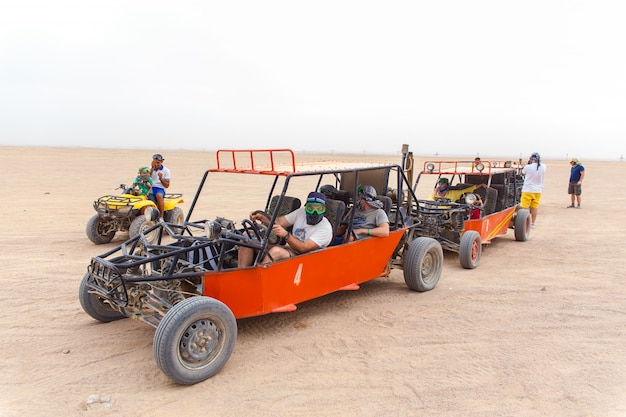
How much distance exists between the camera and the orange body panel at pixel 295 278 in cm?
451

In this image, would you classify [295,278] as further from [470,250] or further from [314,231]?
[470,250]

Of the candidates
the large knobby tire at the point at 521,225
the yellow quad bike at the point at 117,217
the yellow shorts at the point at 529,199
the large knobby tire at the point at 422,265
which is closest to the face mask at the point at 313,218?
the large knobby tire at the point at 422,265

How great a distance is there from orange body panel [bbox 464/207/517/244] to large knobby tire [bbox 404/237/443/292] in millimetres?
1948

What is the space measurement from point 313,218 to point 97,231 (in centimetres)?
572

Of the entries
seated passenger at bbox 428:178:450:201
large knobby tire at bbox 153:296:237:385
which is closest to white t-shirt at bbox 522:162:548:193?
seated passenger at bbox 428:178:450:201

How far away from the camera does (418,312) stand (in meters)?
5.72

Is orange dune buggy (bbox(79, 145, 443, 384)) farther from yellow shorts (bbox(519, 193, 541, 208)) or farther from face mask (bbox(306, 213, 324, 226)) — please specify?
yellow shorts (bbox(519, 193, 541, 208))

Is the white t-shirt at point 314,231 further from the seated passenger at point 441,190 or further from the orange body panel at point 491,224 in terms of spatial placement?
the seated passenger at point 441,190

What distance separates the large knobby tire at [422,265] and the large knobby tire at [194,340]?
2.92m

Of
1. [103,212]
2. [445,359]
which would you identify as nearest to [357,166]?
[445,359]

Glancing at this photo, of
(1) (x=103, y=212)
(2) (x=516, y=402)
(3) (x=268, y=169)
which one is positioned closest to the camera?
(2) (x=516, y=402)

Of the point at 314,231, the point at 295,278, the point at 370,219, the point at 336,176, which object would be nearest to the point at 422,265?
the point at 370,219

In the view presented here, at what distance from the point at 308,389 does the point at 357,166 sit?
291 cm

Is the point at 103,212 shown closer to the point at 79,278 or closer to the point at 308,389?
the point at 79,278
